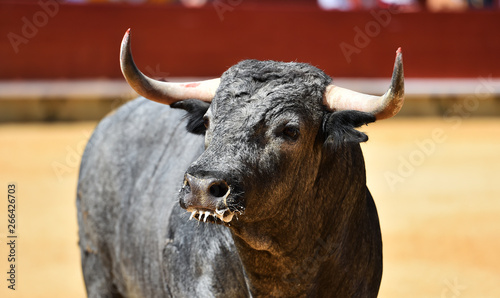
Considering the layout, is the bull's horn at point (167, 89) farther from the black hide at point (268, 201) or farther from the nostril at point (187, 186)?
the nostril at point (187, 186)

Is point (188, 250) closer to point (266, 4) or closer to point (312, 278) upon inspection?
point (312, 278)

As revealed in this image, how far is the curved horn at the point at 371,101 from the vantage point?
2.61m

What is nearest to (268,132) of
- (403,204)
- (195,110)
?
(195,110)

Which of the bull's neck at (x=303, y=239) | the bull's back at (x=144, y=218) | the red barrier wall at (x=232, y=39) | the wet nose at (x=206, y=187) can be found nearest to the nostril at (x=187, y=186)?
the wet nose at (x=206, y=187)

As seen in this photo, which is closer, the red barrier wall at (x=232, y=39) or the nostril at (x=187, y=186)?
the nostril at (x=187, y=186)

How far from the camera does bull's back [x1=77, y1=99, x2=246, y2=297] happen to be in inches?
119

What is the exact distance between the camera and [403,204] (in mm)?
8758

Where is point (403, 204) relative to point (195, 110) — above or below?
above

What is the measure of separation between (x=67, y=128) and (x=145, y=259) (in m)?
9.21

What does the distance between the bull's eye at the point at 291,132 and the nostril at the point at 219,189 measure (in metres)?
0.38

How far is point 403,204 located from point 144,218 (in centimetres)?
551

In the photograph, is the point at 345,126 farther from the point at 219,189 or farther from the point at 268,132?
the point at 219,189

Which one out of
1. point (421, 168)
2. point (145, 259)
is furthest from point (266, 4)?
point (145, 259)

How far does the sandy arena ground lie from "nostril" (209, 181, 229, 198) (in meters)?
3.52
